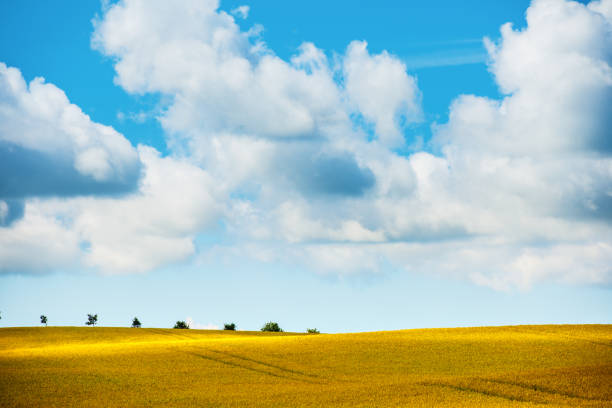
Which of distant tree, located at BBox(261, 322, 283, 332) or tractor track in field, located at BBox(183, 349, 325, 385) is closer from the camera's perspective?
tractor track in field, located at BBox(183, 349, 325, 385)

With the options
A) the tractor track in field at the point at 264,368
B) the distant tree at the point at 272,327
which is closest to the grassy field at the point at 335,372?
the tractor track in field at the point at 264,368

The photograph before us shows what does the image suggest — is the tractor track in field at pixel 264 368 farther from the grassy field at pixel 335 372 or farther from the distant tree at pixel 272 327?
the distant tree at pixel 272 327

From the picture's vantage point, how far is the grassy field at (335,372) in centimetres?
3088

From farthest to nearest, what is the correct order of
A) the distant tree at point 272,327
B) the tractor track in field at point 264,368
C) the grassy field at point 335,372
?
1. the distant tree at point 272,327
2. the tractor track in field at point 264,368
3. the grassy field at point 335,372

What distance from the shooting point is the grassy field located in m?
30.9

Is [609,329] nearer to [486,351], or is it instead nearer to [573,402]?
[486,351]

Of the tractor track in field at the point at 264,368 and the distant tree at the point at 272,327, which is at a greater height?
the distant tree at the point at 272,327

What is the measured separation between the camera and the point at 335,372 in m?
38.7

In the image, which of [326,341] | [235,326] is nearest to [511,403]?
[326,341]

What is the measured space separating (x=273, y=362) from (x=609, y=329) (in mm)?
32866

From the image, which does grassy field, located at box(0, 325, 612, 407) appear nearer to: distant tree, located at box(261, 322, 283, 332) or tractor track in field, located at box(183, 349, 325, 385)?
tractor track in field, located at box(183, 349, 325, 385)

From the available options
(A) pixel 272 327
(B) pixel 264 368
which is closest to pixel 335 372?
(B) pixel 264 368

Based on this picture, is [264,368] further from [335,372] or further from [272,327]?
[272,327]

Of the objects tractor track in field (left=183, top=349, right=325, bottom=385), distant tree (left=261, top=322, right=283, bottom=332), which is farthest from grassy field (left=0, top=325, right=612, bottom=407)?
distant tree (left=261, top=322, right=283, bottom=332)
